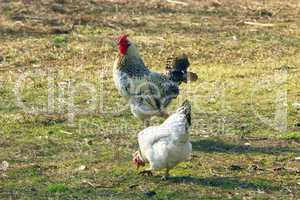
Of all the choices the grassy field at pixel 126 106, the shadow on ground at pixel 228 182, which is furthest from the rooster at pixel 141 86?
the shadow on ground at pixel 228 182

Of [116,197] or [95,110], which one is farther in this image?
[95,110]

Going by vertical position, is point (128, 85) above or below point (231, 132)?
above

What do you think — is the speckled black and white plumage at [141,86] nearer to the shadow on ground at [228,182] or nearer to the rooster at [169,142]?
the rooster at [169,142]

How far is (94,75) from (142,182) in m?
5.13

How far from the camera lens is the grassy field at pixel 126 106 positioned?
27.2 ft

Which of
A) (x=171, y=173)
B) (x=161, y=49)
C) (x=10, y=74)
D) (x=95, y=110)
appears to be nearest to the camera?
(x=171, y=173)

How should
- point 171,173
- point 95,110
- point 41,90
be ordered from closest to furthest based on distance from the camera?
point 171,173 → point 95,110 → point 41,90

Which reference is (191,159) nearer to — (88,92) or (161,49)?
(88,92)

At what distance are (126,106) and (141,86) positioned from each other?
1579 mm

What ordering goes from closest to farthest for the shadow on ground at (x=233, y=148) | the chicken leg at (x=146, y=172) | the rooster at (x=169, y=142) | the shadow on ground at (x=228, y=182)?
the rooster at (x=169, y=142) → the shadow on ground at (x=228, y=182) → the chicken leg at (x=146, y=172) → the shadow on ground at (x=233, y=148)

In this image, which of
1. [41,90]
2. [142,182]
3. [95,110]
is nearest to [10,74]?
[41,90]

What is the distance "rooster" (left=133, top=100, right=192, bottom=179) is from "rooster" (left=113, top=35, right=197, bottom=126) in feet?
4.50

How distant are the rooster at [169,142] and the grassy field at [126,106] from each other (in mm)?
256

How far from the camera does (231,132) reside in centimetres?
1026
